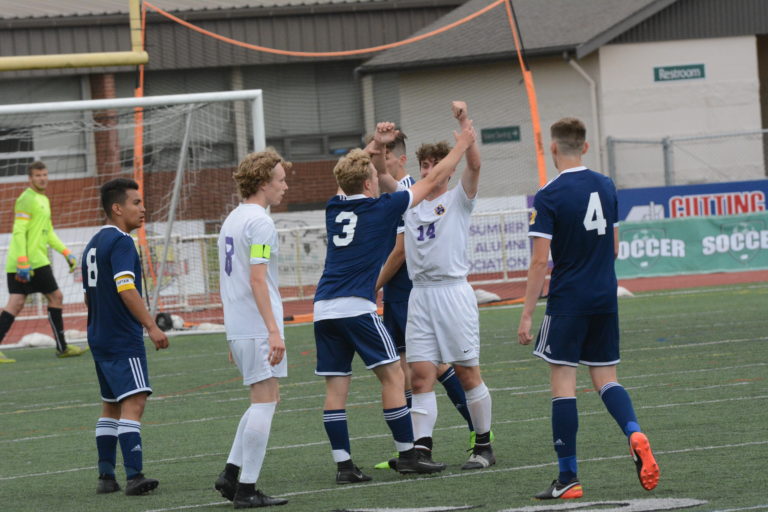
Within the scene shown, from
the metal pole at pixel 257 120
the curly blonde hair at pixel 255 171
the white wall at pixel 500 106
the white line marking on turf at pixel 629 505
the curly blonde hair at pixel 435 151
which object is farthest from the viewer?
the white wall at pixel 500 106

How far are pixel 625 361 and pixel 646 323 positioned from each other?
3.58 metres

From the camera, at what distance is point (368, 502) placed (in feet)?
21.6

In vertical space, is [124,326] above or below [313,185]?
below

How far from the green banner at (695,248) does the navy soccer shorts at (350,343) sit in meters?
15.7

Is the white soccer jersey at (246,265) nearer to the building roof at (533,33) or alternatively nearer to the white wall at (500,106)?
the white wall at (500,106)

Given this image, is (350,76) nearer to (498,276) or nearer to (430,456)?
(498,276)

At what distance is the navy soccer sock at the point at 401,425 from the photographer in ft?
24.1

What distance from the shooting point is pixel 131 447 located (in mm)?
7293

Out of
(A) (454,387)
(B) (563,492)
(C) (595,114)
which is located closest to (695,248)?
(C) (595,114)

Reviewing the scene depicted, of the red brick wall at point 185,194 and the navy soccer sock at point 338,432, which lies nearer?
the navy soccer sock at point 338,432

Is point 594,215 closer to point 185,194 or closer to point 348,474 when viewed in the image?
point 348,474

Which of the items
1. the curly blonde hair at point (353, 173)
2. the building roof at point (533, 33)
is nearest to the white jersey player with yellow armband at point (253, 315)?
the curly blonde hair at point (353, 173)

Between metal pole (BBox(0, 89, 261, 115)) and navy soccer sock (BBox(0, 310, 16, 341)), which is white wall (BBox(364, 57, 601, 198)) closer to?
metal pole (BBox(0, 89, 261, 115))

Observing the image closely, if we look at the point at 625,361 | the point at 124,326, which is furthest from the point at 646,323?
the point at 124,326
